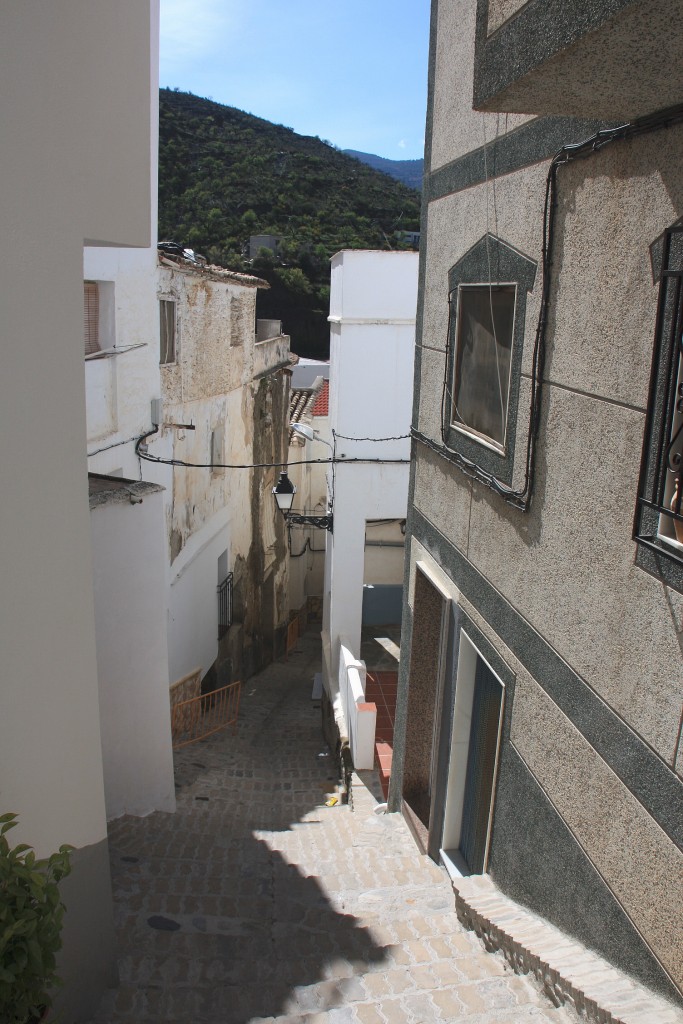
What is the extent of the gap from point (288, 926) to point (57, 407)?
12.3ft

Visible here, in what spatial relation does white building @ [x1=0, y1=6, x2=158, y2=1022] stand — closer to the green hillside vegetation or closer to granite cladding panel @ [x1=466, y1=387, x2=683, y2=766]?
granite cladding panel @ [x1=466, y1=387, x2=683, y2=766]

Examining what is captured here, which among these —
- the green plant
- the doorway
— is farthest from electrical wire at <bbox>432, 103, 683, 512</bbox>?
the green plant

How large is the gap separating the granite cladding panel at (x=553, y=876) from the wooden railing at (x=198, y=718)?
24.1 feet

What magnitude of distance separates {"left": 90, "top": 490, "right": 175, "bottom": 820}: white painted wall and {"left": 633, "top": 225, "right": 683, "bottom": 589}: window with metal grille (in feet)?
16.0

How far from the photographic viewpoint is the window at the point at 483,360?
5340 millimetres

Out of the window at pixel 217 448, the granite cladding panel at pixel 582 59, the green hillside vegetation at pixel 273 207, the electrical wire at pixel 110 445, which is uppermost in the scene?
the green hillside vegetation at pixel 273 207

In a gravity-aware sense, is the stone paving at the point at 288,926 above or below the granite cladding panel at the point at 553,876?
below

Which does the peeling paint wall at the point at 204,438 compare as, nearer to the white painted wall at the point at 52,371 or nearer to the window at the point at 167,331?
the window at the point at 167,331

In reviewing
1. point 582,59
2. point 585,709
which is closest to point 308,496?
point 585,709

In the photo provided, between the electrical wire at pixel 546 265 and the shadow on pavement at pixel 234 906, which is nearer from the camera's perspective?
the electrical wire at pixel 546 265

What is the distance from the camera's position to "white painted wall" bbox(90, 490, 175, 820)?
7.24 meters

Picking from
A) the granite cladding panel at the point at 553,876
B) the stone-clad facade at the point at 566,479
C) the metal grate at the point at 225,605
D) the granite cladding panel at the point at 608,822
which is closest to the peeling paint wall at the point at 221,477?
the metal grate at the point at 225,605

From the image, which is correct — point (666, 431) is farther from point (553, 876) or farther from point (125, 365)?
point (125, 365)

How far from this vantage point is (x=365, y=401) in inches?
512
